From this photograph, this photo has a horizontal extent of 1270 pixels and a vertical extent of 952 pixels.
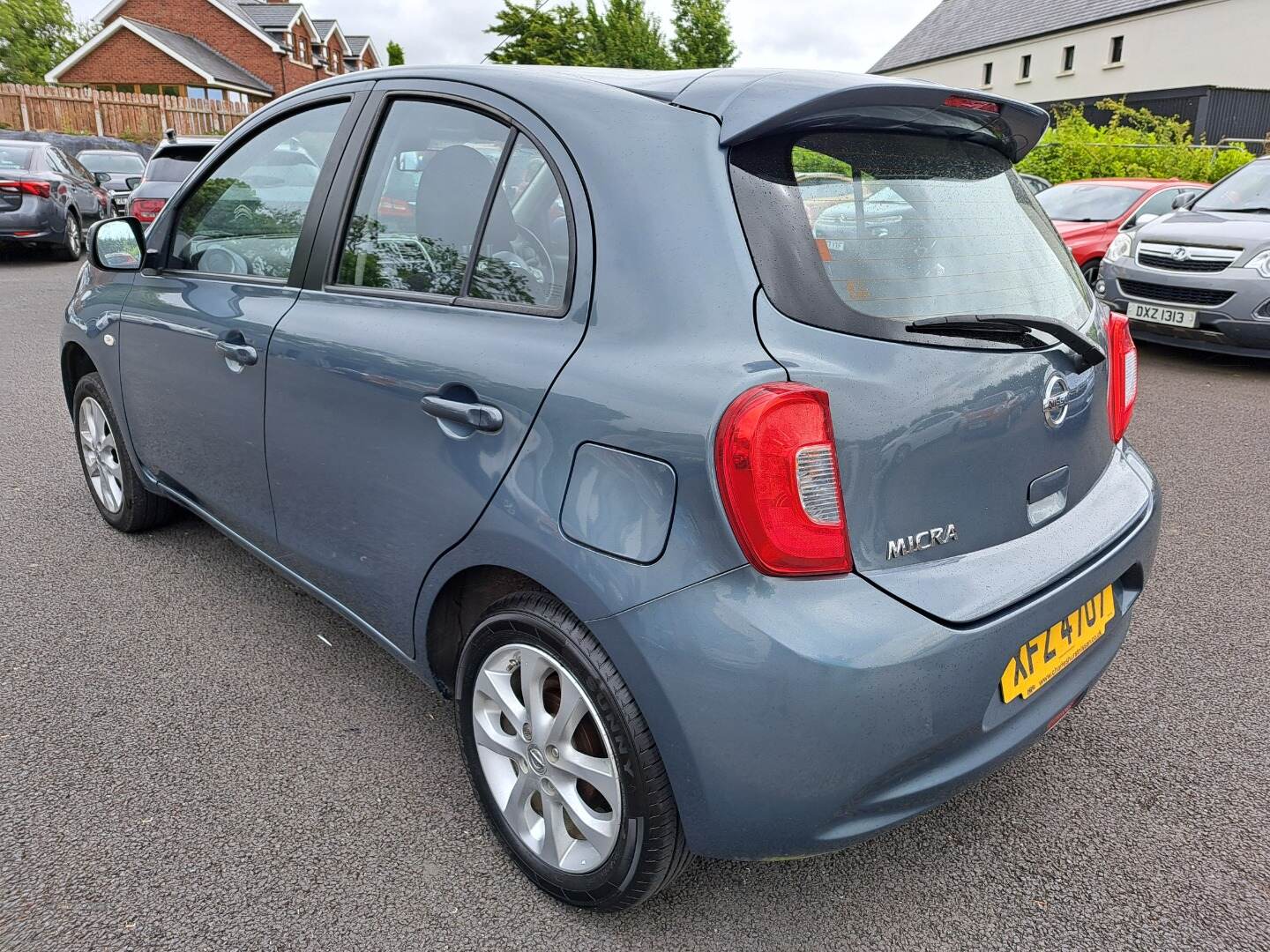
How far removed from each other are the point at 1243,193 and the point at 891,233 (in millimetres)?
8213

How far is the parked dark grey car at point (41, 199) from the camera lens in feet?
41.5

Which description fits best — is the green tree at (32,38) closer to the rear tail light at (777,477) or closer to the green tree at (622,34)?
the green tree at (622,34)

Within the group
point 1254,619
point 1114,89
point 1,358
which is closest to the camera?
point 1254,619

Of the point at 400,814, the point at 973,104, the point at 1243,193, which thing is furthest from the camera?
the point at 1243,193

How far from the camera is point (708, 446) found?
161 centimetres

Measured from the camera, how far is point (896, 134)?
202cm

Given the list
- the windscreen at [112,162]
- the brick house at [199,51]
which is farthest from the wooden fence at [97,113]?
the brick house at [199,51]

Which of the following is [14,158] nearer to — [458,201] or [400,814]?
[458,201]

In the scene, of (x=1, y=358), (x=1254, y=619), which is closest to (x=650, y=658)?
(x=1254, y=619)

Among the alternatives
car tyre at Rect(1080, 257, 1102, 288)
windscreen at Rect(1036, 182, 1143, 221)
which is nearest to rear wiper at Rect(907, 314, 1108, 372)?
car tyre at Rect(1080, 257, 1102, 288)

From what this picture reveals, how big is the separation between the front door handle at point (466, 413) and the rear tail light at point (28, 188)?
13348 mm

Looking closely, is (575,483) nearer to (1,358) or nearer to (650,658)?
(650,658)

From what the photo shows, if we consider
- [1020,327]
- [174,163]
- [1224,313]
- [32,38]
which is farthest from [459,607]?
[32,38]

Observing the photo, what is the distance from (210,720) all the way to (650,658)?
5.38 feet
